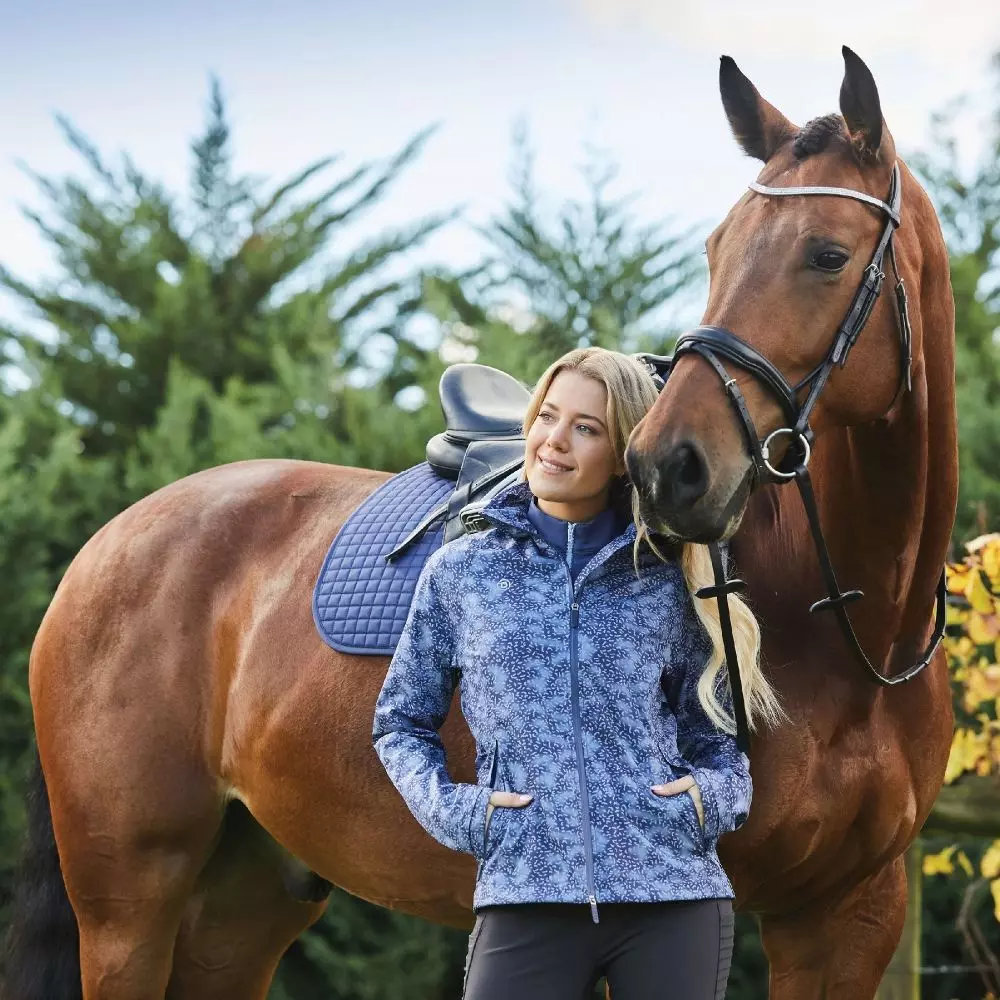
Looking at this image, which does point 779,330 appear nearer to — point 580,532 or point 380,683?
point 580,532

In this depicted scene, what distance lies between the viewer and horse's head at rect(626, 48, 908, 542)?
197cm

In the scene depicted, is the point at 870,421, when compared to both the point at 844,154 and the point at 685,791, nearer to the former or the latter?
the point at 844,154

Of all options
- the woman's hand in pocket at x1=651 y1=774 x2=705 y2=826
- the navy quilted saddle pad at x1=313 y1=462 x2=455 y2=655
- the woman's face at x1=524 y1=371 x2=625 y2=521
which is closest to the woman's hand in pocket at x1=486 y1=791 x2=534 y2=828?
the woman's hand in pocket at x1=651 y1=774 x2=705 y2=826

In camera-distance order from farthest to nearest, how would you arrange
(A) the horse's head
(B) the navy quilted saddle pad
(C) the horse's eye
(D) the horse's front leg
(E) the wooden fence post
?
(E) the wooden fence post
(B) the navy quilted saddle pad
(D) the horse's front leg
(C) the horse's eye
(A) the horse's head

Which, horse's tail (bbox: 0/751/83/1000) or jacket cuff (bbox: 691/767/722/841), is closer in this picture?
jacket cuff (bbox: 691/767/722/841)

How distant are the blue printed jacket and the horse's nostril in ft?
0.36

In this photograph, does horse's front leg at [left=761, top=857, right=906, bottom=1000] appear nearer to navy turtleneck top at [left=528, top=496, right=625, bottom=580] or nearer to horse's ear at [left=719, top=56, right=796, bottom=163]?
navy turtleneck top at [left=528, top=496, right=625, bottom=580]

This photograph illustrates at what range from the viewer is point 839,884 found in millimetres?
2555

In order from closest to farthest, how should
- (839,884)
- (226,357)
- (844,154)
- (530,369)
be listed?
(844,154)
(839,884)
(530,369)
(226,357)

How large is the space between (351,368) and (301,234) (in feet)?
3.20

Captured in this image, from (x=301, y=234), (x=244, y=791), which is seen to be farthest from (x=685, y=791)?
(x=301, y=234)

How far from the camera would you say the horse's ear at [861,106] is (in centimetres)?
218

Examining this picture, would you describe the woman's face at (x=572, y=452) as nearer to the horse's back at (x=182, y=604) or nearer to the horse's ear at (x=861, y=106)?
the horse's ear at (x=861, y=106)

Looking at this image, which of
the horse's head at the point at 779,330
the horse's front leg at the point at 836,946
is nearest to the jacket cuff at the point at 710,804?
the horse's head at the point at 779,330
